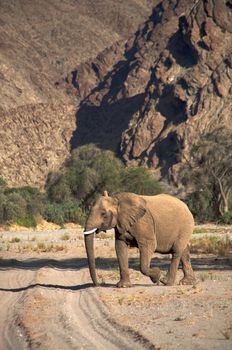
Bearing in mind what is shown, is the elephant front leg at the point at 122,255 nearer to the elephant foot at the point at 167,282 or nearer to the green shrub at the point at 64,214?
the elephant foot at the point at 167,282

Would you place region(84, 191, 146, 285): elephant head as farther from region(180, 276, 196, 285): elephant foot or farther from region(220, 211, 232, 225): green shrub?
region(220, 211, 232, 225): green shrub

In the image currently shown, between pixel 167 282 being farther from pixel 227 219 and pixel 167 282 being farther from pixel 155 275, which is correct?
pixel 227 219

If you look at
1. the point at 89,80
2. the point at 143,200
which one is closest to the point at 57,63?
the point at 89,80

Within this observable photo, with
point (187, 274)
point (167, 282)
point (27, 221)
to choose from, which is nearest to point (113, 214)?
point (167, 282)

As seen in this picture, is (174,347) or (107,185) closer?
(174,347)

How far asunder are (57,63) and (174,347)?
171865mm

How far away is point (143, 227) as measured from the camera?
17.2 m

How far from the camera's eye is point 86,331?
12.8 meters

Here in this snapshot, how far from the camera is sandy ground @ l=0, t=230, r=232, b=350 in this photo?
11.9 meters

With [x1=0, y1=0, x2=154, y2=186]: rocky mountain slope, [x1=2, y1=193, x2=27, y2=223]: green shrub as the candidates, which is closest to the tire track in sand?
[x1=2, y1=193, x2=27, y2=223]: green shrub

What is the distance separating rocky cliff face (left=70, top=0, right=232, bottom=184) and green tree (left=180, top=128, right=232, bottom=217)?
38897mm

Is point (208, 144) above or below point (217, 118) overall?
above

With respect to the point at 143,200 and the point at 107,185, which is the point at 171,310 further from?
the point at 107,185

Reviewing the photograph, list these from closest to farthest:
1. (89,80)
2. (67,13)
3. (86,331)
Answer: (86,331), (89,80), (67,13)
